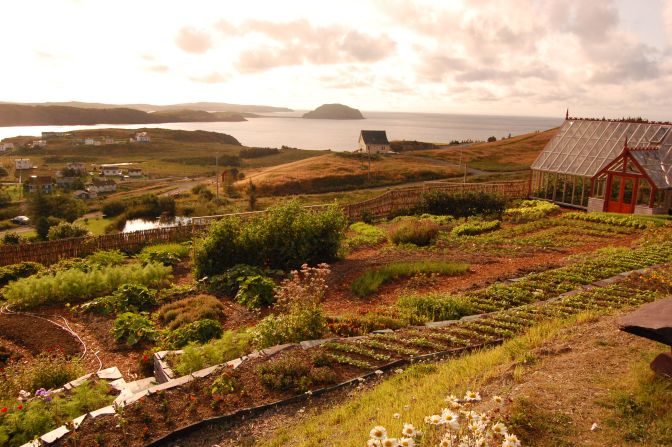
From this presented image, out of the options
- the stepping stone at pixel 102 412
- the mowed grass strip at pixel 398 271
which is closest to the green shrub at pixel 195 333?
the stepping stone at pixel 102 412

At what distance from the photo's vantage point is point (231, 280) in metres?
12.8

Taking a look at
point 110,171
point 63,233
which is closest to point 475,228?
point 63,233

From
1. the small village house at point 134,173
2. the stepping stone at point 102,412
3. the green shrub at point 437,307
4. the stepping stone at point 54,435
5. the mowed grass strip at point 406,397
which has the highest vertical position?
the mowed grass strip at point 406,397

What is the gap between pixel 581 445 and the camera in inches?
171

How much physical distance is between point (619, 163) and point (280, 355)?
2378 cm

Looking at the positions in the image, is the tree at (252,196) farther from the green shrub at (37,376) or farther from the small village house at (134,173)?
the small village house at (134,173)

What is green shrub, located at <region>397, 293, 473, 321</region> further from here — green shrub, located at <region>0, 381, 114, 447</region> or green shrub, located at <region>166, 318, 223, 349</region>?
green shrub, located at <region>0, 381, 114, 447</region>

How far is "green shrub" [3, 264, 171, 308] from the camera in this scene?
40.9ft

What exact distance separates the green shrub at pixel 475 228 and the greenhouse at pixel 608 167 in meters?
7.21

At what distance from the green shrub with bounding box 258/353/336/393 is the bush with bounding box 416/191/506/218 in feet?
68.5

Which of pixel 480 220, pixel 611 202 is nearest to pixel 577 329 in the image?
pixel 480 220

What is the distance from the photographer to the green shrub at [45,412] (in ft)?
18.5

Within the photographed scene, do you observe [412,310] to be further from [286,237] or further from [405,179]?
[405,179]

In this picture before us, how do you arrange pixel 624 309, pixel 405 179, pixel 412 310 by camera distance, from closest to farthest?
pixel 624 309 → pixel 412 310 → pixel 405 179
